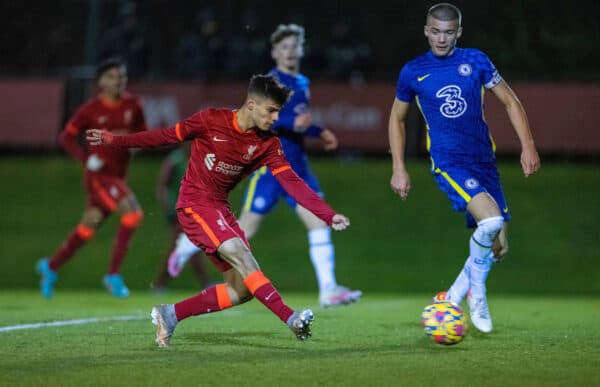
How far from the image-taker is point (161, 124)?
58.3 ft

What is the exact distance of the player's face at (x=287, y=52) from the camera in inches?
414

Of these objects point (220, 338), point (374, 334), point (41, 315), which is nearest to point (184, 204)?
point (220, 338)

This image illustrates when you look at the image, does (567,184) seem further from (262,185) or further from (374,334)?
(374,334)

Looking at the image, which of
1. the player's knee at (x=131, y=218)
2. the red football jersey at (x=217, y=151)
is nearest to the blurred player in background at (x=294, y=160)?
the player's knee at (x=131, y=218)

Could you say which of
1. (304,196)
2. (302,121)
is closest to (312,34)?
(302,121)

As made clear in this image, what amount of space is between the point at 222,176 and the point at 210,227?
0.38 meters

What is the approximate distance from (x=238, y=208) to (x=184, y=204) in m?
8.53

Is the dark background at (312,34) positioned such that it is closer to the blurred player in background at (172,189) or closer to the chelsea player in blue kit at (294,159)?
the blurred player in background at (172,189)

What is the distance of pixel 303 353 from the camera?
22.6 feet

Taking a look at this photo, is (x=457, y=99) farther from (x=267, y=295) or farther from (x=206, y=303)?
(x=206, y=303)

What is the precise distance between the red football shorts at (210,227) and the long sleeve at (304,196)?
1.38 ft

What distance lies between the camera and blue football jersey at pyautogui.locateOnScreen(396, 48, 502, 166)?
8.17 m

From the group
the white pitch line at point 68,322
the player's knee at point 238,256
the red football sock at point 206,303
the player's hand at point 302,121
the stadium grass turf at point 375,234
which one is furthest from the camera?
the stadium grass turf at point 375,234

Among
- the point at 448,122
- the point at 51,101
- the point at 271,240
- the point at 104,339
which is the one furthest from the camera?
the point at 51,101
